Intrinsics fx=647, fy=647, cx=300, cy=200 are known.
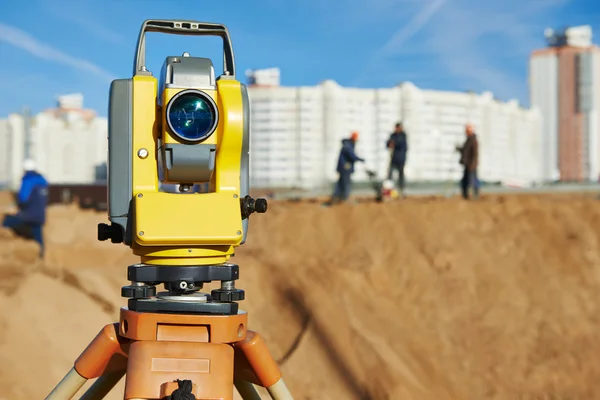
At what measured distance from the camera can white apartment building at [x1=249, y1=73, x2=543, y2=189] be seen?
5584cm

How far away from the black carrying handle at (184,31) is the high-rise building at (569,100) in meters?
77.8

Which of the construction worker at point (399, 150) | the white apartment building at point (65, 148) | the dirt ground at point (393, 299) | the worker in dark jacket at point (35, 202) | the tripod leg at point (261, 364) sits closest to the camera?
the tripod leg at point (261, 364)

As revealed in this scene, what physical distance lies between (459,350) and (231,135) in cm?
676

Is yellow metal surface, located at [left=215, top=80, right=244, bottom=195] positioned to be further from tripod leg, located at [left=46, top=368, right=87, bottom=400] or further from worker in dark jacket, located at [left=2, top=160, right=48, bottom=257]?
worker in dark jacket, located at [left=2, top=160, right=48, bottom=257]

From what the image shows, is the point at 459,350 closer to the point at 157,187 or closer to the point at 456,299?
the point at 456,299

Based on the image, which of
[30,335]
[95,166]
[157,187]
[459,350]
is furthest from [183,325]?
[95,166]

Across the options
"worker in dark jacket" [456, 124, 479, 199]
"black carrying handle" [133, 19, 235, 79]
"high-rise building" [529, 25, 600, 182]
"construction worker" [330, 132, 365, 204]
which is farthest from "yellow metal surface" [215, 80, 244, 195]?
"high-rise building" [529, 25, 600, 182]

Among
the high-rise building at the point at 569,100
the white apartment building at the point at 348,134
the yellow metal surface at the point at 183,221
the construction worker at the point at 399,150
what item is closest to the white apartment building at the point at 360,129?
the white apartment building at the point at 348,134

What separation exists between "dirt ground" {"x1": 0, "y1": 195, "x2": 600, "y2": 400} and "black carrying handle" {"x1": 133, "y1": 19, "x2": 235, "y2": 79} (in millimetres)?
3646

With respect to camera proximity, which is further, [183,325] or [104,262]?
[104,262]

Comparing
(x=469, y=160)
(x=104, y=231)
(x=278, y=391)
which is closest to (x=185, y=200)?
(x=104, y=231)

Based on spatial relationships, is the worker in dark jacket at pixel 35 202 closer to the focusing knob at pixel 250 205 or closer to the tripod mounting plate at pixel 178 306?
the tripod mounting plate at pixel 178 306

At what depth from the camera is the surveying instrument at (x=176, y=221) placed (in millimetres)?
2215

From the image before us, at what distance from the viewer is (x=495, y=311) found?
9.24 metres
